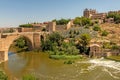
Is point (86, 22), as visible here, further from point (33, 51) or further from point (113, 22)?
point (33, 51)

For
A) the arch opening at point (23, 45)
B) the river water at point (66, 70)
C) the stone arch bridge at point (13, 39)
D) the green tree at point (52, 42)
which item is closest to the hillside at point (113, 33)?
the green tree at point (52, 42)

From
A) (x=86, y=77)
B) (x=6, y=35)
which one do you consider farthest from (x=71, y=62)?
(x=6, y=35)

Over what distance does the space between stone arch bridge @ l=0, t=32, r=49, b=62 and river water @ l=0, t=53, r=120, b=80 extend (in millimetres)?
1274

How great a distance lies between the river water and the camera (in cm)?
1673

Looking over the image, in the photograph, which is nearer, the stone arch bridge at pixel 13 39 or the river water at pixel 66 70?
the river water at pixel 66 70

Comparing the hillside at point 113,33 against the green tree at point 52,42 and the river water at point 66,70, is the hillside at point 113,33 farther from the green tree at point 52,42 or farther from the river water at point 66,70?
the river water at point 66,70

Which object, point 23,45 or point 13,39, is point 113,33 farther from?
point 13,39

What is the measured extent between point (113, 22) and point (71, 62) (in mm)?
25873

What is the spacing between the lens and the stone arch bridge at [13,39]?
76.2 ft

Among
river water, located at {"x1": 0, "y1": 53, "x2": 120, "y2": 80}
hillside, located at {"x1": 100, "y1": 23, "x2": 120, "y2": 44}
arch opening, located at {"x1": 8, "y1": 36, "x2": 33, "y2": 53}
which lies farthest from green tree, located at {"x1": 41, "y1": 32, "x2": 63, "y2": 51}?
hillside, located at {"x1": 100, "y1": 23, "x2": 120, "y2": 44}

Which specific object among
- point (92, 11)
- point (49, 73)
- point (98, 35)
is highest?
point (92, 11)

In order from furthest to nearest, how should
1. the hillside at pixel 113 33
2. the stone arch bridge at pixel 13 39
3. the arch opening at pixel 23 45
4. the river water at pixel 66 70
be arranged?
the arch opening at pixel 23 45
the hillside at pixel 113 33
the stone arch bridge at pixel 13 39
the river water at pixel 66 70

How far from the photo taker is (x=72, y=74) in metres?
17.5

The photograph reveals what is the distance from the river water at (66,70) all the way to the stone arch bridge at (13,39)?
1274 mm
